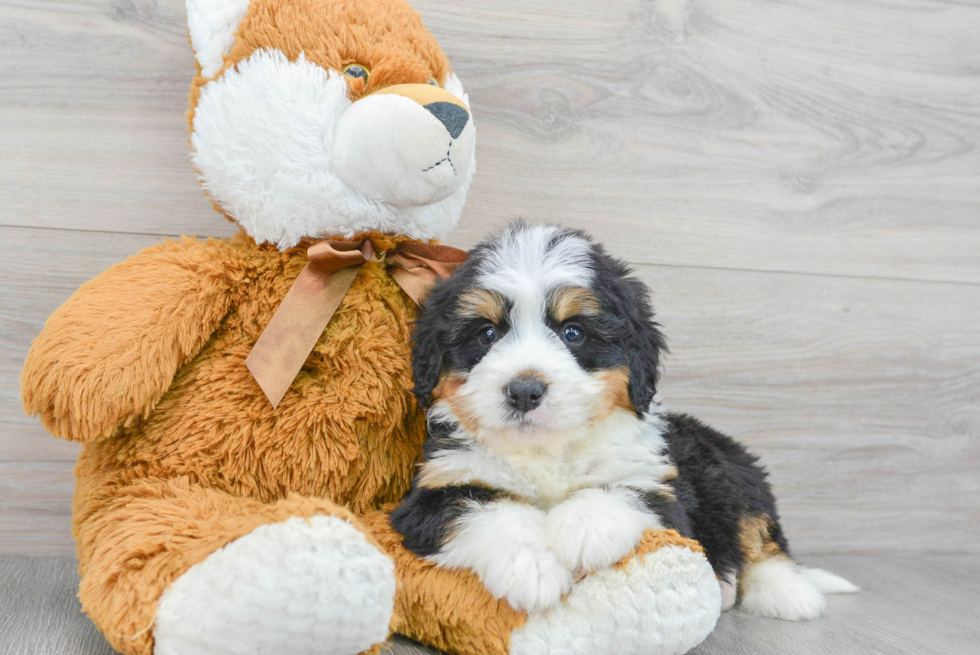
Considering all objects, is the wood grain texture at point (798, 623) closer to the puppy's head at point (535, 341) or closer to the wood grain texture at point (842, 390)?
the wood grain texture at point (842, 390)

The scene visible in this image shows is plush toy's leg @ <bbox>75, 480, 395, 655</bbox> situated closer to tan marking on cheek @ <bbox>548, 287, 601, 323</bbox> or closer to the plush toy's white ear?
tan marking on cheek @ <bbox>548, 287, 601, 323</bbox>

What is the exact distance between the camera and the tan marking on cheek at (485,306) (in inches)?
52.4

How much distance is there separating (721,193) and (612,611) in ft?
4.49

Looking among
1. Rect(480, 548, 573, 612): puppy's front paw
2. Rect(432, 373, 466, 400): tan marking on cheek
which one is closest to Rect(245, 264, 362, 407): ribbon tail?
Rect(432, 373, 466, 400): tan marking on cheek

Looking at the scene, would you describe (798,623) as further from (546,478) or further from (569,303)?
(569,303)

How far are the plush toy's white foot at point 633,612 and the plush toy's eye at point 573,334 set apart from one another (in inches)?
14.7

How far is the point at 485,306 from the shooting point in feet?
4.37

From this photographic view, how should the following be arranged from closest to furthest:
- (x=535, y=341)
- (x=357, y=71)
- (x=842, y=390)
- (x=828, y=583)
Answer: (x=535, y=341) → (x=357, y=71) → (x=828, y=583) → (x=842, y=390)

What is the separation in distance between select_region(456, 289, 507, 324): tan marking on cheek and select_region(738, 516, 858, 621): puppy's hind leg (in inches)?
28.6

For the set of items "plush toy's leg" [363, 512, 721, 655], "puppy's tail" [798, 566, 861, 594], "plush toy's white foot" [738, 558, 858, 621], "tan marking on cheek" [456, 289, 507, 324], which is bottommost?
"puppy's tail" [798, 566, 861, 594]

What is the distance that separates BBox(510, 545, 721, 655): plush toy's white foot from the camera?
1.20 meters

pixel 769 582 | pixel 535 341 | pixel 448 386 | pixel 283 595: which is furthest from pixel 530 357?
pixel 769 582

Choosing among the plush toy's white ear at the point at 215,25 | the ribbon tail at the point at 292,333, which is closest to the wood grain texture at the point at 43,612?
the ribbon tail at the point at 292,333

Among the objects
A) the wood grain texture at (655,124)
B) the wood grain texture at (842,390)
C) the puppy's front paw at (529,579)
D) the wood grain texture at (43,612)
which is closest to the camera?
the puppy's front paw at (529,579)
